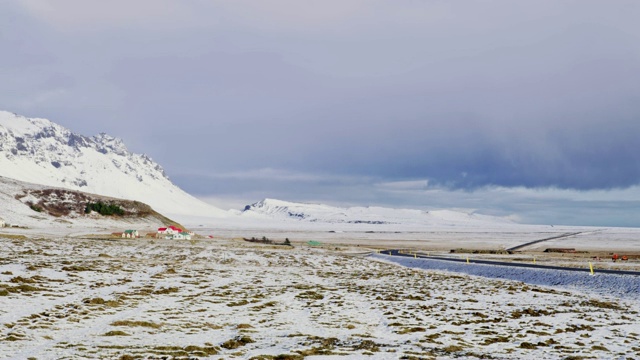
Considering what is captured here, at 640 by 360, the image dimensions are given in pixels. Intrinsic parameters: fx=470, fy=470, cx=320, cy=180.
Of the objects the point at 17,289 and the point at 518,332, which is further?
the point at 17,289

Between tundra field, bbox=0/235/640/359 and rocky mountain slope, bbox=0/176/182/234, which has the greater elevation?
rocky mountain slope, bbox=0/176/182/234

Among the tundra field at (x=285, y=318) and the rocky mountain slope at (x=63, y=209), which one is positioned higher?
the rocky mountain slope at (x=63, y=209)

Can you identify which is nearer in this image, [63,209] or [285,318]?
[285,318]

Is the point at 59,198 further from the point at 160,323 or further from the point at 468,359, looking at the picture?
the point at 468,359

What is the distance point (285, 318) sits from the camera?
2409 cm

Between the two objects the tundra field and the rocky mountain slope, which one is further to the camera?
the rocky mountain slope

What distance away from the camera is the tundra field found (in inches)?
675

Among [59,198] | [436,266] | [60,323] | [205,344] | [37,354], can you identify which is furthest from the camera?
[59,198]

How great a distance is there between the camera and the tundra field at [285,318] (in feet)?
56.2

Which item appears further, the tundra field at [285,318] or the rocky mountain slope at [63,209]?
the rocky mountain slope at [63,209]

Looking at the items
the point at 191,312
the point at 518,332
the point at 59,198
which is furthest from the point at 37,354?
the point at 59,198

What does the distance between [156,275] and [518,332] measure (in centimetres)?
2769

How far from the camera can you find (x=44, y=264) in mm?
37406

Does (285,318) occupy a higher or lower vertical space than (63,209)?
lower
